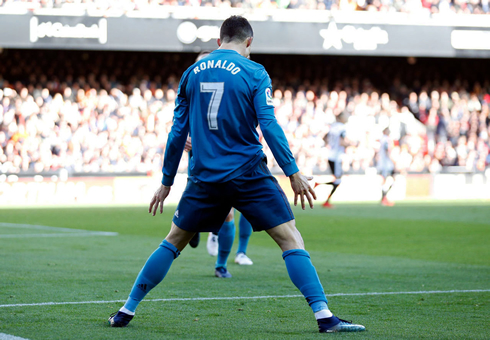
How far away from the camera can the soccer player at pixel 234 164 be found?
4445 mm

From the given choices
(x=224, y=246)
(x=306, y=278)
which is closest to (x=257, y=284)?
(x=224, y=246)

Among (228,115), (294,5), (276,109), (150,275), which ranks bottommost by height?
(276,109)

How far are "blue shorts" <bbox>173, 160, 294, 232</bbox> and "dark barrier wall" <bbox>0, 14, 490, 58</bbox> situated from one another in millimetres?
20975

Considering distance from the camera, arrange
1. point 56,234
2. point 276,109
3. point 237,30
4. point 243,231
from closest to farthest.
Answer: point 237,30 → point 243,231 → point 56,234 → point 276,109

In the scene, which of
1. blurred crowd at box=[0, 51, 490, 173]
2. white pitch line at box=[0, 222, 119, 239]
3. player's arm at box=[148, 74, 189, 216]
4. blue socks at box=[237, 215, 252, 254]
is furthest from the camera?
blurred crowd at box=[0, 51, 490, 173]

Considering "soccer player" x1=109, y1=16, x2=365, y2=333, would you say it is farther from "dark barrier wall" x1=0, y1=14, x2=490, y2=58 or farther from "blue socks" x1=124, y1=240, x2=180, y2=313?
"dark barrier wall" x1=0, y1=14, x2=490, y2=58

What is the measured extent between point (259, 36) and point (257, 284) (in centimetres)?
2015

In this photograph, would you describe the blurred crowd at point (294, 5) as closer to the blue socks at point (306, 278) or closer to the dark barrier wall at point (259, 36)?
the dark barrier wall at point (259, 36)

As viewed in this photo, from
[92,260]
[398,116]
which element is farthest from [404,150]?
[92,260]

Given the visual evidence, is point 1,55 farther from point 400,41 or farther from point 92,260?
point 92,260

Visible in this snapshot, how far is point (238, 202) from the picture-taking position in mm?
4582

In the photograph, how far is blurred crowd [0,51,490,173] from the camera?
24.9 metres

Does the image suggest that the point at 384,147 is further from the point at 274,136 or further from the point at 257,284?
the point at 274,136

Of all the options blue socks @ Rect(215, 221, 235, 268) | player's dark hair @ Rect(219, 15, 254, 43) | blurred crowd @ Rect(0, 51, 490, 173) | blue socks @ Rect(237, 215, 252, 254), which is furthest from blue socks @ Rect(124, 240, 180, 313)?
blurred crowd @ Rect(0, 51, 490, 173)
